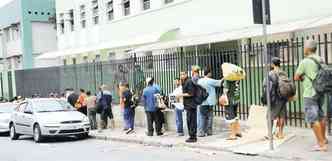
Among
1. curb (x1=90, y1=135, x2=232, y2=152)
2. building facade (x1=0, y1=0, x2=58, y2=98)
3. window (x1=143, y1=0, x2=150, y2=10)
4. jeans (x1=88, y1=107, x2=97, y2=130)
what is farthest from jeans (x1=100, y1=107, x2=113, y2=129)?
building facade (x1=0, y1=0, x2=58, y2=98)

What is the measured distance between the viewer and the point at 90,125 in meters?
17.8

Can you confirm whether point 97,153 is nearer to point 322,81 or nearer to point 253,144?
point 253,144

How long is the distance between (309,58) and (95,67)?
1227cm

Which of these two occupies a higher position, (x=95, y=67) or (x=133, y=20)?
(x=133, y=20)

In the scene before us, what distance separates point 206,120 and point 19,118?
719 cm

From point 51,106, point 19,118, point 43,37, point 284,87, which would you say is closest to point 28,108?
point 19,118

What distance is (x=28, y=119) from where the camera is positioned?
54.5ft

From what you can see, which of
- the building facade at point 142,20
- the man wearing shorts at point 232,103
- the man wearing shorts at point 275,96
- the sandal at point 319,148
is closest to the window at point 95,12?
the building facade at point 142,20

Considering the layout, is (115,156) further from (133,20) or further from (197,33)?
(133,20)

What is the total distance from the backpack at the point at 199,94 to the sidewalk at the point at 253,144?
96 cm

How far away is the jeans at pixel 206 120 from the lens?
1305 centimetres

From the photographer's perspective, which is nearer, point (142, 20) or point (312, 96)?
point (312, 96)

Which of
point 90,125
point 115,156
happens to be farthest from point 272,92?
point 90,125

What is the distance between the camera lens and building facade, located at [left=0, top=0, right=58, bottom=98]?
128 feet
